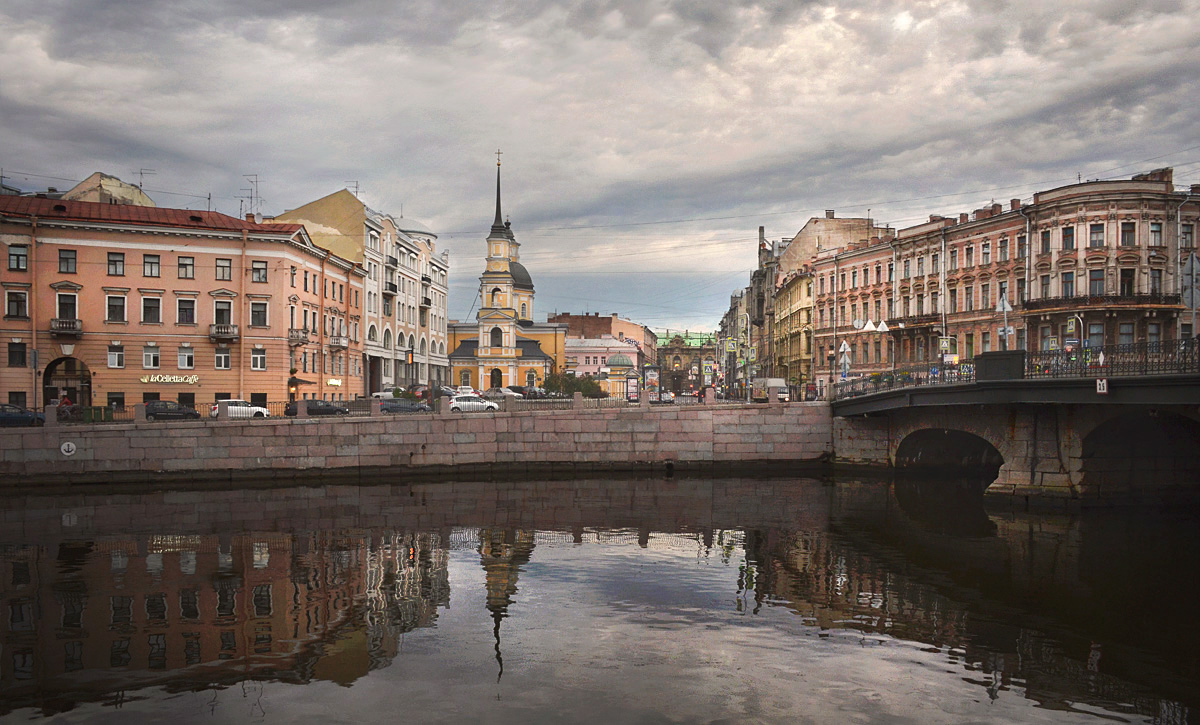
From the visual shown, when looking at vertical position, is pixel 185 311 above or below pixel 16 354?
above

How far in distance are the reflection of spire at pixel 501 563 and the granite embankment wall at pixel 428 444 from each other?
13.0 m

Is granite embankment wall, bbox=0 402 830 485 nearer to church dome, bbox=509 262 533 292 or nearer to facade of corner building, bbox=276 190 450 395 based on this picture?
facade of corner building, bbox=276 190 450 395

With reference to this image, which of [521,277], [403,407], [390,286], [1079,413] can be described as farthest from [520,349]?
[1079,413]

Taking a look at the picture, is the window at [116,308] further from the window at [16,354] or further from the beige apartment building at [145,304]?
the window at [16,354]

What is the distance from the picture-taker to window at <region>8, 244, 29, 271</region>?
4578cm

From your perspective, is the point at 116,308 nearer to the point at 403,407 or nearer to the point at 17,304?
the point at 17,304

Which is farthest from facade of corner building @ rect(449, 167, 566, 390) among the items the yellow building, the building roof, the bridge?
the bridge

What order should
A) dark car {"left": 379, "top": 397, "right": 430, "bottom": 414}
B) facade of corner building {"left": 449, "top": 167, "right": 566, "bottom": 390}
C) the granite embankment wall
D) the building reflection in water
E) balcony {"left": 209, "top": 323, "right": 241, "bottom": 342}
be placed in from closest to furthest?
the building reflection in water
the granite embankment wall
dark car {"left": 379, "top": 397, "right": 430, "bottom": 414}
balcony {"left": 209, "top": 323, "right": 241, "bottom": 342}
facade of corner building {"left": 449, "top": 167, "right": 566, "bottom": 390}

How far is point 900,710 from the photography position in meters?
11.9

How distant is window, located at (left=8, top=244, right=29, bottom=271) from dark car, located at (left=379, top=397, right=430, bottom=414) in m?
21.8

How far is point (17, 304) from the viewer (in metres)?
46.0

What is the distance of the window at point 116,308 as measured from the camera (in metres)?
47.7

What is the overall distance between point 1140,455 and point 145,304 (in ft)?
162

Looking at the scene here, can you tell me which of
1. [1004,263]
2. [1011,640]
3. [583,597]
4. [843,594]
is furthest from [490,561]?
[1004,263]
